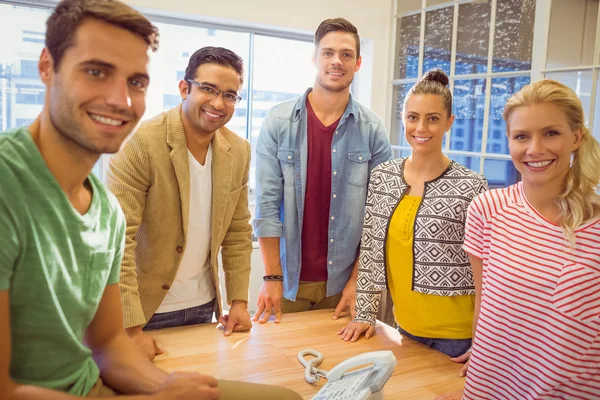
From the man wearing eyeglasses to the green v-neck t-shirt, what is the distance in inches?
25.7

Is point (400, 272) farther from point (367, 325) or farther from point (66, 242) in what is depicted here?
point (66, 242)

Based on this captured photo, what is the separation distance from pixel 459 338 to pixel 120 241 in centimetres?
112

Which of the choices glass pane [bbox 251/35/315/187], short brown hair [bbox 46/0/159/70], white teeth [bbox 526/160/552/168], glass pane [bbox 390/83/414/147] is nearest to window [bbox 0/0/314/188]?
glass pane [bbox 251/35/315/187]

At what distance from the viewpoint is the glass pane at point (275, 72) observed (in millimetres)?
4254

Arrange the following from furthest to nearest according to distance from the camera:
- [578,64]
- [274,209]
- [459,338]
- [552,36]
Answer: [552,36] < [578,64] < [274,209] < [459,338]

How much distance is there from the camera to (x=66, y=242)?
0.87m

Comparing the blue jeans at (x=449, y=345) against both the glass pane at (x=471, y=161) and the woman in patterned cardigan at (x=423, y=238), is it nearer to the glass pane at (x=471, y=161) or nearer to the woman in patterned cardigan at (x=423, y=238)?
the woman in patterned cardigan at (x=423, y=238)

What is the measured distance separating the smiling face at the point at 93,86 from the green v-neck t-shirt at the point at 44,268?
72 millimetres

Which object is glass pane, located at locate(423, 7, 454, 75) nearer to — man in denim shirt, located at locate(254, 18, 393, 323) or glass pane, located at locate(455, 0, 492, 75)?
glass pane, located at locate(455, 0, 492, 75)

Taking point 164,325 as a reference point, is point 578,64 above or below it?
above

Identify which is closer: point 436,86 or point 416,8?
point 436,86

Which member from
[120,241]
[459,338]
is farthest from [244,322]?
[120,241]

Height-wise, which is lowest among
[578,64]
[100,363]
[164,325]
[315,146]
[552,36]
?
[164,325]

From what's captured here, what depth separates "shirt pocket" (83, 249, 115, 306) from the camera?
943mm
